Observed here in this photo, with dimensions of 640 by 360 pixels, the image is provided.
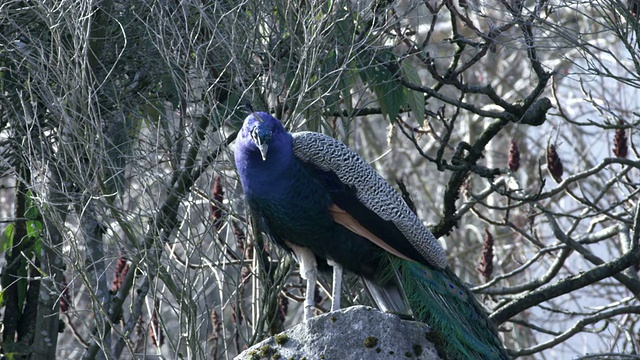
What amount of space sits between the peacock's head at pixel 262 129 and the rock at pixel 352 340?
1029 mm

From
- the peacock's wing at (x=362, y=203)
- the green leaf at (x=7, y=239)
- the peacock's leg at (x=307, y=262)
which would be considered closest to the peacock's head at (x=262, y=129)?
the peacock's wing at (x=362, y=203)

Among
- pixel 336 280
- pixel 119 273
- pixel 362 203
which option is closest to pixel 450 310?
pixel 336 280

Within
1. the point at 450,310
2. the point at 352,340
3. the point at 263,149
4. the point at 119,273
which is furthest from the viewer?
the point at 119,273

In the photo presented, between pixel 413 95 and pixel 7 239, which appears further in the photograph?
pixel 7 239

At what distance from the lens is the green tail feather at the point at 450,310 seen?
5090 mm

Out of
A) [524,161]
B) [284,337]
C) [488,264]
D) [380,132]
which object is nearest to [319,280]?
[488,264]

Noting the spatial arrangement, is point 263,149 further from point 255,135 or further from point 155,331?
point 155,331

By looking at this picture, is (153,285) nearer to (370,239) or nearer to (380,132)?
(370,239)

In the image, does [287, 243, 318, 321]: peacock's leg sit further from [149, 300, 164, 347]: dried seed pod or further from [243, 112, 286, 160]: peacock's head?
[149, 300, 164, 347]: dried seed pod

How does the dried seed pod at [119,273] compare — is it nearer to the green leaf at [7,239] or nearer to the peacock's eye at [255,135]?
the green leaf at [7,239]

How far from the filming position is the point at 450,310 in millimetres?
5266

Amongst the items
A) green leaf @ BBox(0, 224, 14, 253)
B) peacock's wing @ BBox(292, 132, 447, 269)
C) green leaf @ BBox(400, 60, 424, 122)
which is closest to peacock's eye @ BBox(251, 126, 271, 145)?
peacock's wing @ BBox(292, 132, 447, 269)

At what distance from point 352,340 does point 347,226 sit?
3.74 feet

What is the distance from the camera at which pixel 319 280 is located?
6.50 m
